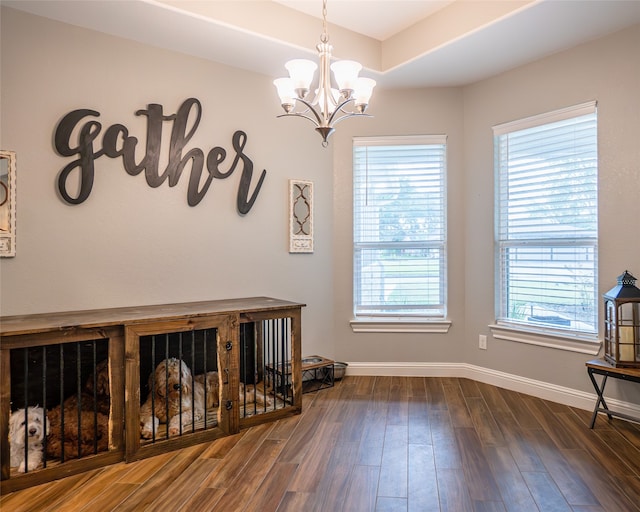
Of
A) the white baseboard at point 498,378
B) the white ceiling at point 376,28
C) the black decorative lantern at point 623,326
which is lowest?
the white baseboard at point 498,378

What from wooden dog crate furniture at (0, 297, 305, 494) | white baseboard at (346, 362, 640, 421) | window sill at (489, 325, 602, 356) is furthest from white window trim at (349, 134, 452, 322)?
wooden dog crate furniture at (0, 297, 305, 494)

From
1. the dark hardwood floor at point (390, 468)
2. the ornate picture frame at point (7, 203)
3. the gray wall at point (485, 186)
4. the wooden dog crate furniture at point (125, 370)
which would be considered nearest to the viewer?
the dark hardwood floor at point (390, 468)

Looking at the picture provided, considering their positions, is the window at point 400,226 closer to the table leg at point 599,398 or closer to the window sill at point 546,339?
the window sill at point 546,339

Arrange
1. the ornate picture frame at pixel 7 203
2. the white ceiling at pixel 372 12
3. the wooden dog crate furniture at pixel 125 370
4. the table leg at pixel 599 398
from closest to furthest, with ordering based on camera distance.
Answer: the wooden dog crate furniture at pixel 125 370 → the ornate picture frame at pixel 7 203 → the table leg at pixel 599 398 → the white ceiling at pixel 372 12

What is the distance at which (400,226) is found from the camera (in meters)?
4.11

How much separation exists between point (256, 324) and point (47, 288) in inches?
54.8

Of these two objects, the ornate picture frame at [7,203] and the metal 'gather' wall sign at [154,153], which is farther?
the metal 'gather' wall sign at [154,153]

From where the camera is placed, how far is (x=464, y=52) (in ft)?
11.0

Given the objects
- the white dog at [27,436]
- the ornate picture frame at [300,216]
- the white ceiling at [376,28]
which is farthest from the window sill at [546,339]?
the white dog at [27,436]

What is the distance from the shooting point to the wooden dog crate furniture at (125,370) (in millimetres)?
2248

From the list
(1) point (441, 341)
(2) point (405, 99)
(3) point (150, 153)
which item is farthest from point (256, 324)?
(2) point (405, 99)

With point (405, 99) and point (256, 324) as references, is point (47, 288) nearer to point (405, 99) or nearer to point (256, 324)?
point (256, 324)

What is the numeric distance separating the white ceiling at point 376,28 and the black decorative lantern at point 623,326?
1.65 meters

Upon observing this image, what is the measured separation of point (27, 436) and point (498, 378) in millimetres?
3286
